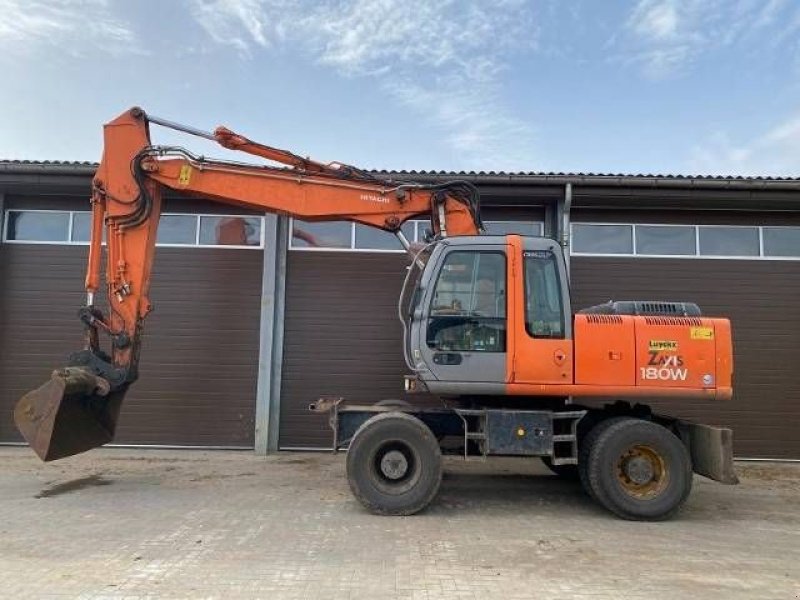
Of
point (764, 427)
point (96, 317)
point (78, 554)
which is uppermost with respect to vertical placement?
point (96, 317)

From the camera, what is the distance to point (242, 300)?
1127 centimetres

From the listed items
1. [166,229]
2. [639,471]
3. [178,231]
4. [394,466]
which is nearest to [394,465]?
[394,466]

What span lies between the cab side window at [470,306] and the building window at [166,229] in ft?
17.2

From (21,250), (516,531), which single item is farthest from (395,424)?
→ (21,250)

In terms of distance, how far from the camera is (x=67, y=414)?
742 centimetres

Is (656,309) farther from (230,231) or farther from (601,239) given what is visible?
(230,231)

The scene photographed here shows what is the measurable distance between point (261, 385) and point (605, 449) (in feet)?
19.9

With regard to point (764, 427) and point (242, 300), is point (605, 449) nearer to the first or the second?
point (764, 427)

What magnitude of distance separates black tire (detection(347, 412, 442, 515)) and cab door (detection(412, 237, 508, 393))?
582mm

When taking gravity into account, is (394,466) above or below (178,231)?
below

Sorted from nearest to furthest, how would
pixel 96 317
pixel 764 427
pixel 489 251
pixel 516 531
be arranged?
1. pixel 516 531
2. pixel 489 251
3. pixel 96 317
4. pixel 764 427

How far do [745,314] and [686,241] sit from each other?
1.61 m

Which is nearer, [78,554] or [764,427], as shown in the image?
[78,554]

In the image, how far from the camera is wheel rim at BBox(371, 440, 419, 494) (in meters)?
6.89
